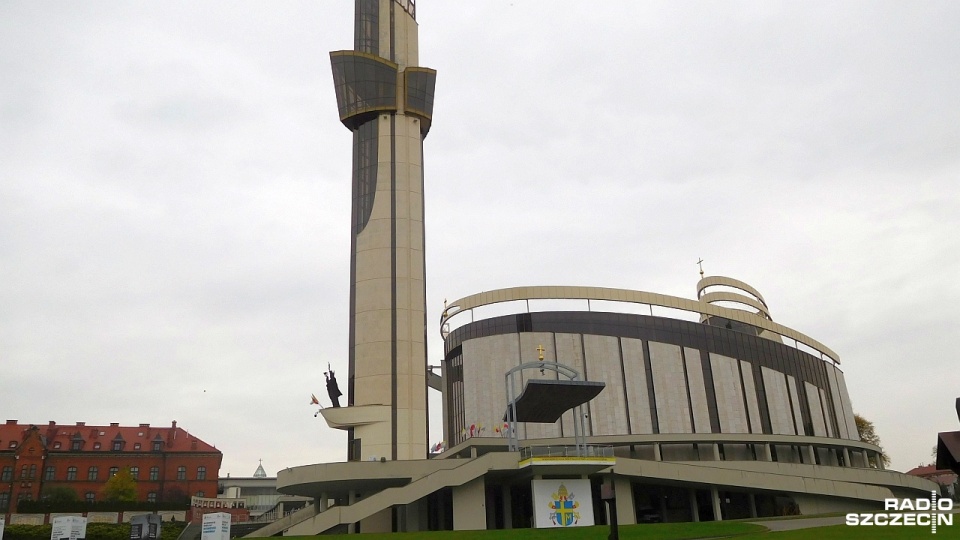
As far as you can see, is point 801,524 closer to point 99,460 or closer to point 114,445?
point 99,460

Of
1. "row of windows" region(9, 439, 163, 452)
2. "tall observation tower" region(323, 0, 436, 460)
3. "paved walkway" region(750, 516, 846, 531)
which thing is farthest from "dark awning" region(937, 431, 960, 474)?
"row of windows" region(9, 439, 163, 452)

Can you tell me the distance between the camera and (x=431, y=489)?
143 feet

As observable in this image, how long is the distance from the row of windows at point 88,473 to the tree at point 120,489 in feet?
14.8

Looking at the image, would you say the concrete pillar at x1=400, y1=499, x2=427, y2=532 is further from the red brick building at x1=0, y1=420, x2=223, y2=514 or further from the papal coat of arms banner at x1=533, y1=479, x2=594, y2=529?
the red brick building at x1=0, y1=420, x2=223, y2=514

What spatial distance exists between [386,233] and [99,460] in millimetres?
56844

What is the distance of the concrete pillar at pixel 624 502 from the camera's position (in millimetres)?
48469

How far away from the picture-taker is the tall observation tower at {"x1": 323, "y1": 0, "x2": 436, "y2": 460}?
178ft

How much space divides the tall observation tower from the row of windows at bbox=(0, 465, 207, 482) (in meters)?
46.1

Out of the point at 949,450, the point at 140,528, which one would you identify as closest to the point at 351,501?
the point at 140,528

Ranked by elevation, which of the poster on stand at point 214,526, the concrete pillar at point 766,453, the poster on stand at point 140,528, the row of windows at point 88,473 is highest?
the row of windows at point 88,473

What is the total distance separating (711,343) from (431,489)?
40524 mm

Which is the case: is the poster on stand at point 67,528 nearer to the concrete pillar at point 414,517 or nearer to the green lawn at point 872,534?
the concrete pillar at point 414,517

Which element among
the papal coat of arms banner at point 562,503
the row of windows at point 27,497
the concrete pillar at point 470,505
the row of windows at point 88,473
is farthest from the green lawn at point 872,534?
the row of windows at point 88,473

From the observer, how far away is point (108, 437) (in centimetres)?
9312
